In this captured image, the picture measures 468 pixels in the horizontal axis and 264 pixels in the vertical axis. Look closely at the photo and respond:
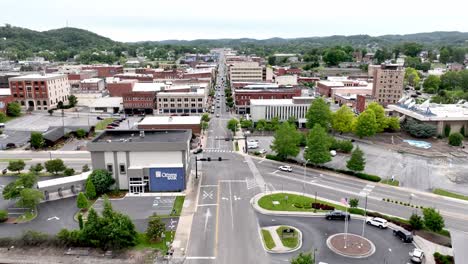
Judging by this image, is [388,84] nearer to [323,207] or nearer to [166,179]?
[323,207]

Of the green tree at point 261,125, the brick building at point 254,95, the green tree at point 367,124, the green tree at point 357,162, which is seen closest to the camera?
the green tree at point 357,162

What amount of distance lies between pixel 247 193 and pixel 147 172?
13.1 m

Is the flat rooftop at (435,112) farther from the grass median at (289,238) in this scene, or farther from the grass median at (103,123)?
the grass median at (103,123)

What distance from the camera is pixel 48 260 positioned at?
1206 inches

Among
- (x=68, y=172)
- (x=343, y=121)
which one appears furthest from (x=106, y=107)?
(x=343, y=121)

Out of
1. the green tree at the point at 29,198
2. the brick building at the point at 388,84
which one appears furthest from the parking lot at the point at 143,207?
the brick building at the point at 388,84

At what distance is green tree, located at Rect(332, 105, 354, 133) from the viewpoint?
73.2 m

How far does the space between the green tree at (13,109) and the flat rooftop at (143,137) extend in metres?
54.6

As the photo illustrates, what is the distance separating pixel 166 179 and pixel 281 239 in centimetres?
1823

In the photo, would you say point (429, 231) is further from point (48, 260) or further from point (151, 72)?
point (151, 72)

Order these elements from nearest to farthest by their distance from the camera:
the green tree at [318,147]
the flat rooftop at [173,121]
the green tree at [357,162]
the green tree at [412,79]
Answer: the green tree at [357,162] < the green tree at [318,147] < the flat rooftop at [173,121] < the green tree at [412,79]

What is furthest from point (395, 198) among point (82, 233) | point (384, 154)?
point (82, 233)

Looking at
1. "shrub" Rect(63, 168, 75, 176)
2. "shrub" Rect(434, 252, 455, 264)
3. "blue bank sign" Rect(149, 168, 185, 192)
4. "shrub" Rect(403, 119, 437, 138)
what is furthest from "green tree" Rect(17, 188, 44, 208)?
"shrub" Rect(403, 119, 437, 138)

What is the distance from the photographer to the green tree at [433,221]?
1342 inches
